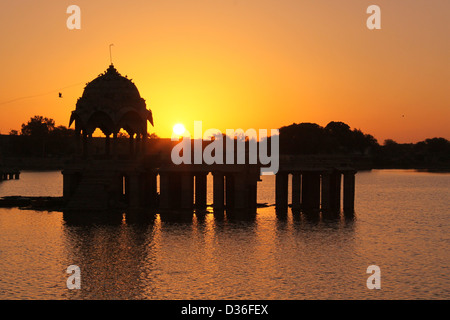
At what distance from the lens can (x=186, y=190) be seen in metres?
59.8

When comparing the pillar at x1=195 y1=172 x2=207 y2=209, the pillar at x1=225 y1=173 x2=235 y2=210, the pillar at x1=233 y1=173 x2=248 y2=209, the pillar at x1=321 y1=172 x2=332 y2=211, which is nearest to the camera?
the pillar at x1=233 y1=173 x2=248 y2=209

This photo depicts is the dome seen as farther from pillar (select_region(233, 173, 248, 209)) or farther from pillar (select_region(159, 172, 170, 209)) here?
pillar (select_region(233, 173, 248, 209))

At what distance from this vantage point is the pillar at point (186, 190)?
194ft

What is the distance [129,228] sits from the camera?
50.3 meters

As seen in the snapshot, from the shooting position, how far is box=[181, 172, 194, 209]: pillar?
59094mm

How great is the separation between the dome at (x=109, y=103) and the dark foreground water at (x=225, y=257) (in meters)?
11.4

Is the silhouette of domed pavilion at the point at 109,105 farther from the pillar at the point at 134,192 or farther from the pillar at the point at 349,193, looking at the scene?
the pillar at the point at 349,193

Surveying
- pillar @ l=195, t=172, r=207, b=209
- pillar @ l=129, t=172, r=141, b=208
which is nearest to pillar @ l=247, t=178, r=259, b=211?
pillar @ l=195, t=172, r=207, b=209

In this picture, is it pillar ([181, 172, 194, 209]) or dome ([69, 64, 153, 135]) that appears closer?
pillar ([181, 172, 194, 209])

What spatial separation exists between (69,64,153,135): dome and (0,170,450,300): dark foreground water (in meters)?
11.4

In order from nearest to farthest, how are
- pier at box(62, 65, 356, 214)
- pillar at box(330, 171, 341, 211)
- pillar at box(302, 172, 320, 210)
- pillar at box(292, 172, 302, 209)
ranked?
pier at box(62, 65, 356, 214) < pillar at box(292, 172, 302, 209) < pillar at box(330, 171, 341, 211) < pillar at box(302, 172, 320, 210)

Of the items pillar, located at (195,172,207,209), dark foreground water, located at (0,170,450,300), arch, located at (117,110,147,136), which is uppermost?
arch, located at (117,110,147,136)
